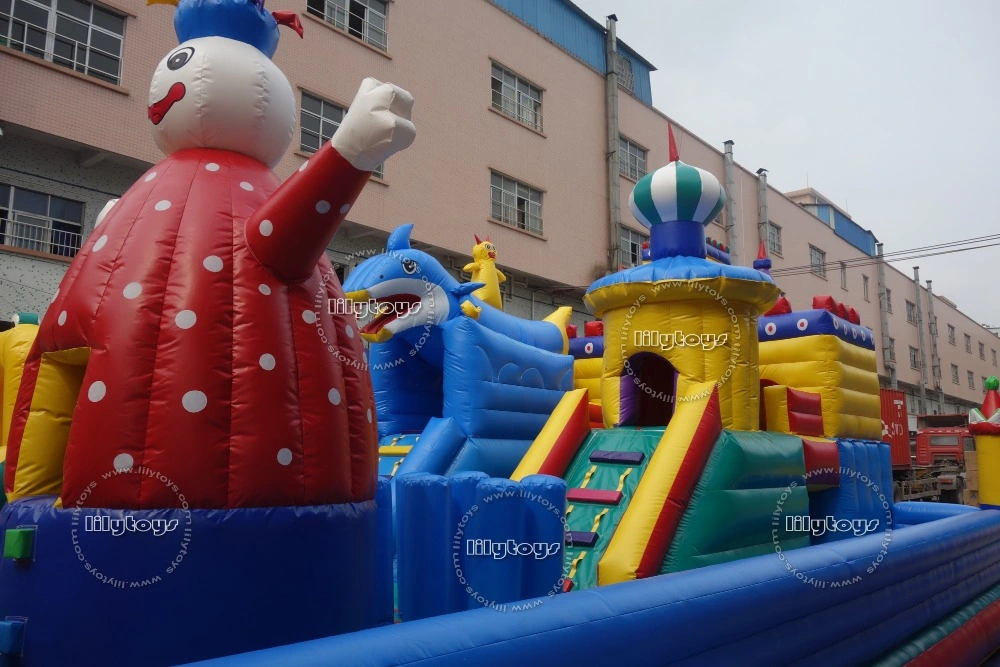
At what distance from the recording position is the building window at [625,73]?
1627 cm

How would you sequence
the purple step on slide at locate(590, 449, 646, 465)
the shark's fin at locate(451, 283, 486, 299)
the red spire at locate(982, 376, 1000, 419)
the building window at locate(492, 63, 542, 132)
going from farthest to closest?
the building window at locate(492, 63, 542, 132) → the red spire at locate(982, 376, 1000, 419) → the shark's fin at locate(451, 283, 486, 299) → the purple step on slide at locate(590, 449, 646, 465)

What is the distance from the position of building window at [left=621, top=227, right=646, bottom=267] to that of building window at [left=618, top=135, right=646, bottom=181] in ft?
3.85

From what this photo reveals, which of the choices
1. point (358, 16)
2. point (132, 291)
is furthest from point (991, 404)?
point (358, 16)

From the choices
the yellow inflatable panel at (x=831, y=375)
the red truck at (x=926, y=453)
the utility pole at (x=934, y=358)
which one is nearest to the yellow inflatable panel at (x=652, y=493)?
the yellow inflatable panel at (x=831, y=375)

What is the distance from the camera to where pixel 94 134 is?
7.97m

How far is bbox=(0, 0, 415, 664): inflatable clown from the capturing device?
1.86m

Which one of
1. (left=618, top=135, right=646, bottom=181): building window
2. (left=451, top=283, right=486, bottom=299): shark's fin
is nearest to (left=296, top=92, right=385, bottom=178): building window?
(left=451, top=283, right=486, bottom=299): shark's fin

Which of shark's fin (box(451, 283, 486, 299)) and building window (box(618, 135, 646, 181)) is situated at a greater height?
building window (box(618, 135, 646, 181))

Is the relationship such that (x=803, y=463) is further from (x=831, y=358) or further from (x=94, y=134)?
(x=94, y=134)

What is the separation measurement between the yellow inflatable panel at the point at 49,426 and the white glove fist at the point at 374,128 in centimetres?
90

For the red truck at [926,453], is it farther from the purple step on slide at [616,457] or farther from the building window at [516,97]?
the purple step on slide at [616,457]

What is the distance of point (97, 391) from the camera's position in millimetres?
1962

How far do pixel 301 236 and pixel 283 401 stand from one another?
45 cm

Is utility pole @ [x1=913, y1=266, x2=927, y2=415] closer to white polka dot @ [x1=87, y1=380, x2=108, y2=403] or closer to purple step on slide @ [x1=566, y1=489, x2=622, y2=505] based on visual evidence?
purple step on slide @ [x1=566, y1=489, x2=622, y2=505]
